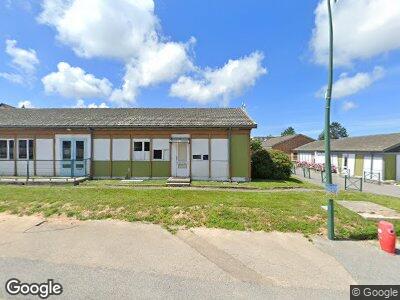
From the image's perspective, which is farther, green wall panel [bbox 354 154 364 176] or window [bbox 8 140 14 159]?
green wall panel [bbox 354 154 364 176]

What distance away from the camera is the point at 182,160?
1562 centimetres

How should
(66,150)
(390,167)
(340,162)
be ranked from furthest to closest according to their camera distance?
(340,162) → (390,167) → (66,150)

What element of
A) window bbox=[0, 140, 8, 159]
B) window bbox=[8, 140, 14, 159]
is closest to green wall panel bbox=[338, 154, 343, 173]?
window bbox=[8, 140, 14, 159]

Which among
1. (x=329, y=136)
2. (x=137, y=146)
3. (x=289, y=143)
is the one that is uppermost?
(x=289, y=143)

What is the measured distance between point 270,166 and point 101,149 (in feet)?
35.3

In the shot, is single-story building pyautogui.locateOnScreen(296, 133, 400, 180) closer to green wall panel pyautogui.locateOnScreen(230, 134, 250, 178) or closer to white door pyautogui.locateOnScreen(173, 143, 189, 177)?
green wall panel pyautogui.locateOnScreen(230, 134, 250, 178)

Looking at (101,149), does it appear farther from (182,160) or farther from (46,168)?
(182,160)

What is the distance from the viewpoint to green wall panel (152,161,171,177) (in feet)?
51.3

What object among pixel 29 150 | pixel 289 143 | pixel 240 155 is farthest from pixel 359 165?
pixel 29 150

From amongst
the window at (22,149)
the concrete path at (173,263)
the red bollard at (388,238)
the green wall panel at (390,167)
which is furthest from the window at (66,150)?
the green wall panel at (390,167)

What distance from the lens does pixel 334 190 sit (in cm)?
617

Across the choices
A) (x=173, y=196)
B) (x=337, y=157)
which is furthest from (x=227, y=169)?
(x=337, y=157)

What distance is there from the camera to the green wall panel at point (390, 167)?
22.1m

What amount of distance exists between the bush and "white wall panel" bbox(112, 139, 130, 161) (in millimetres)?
8173
